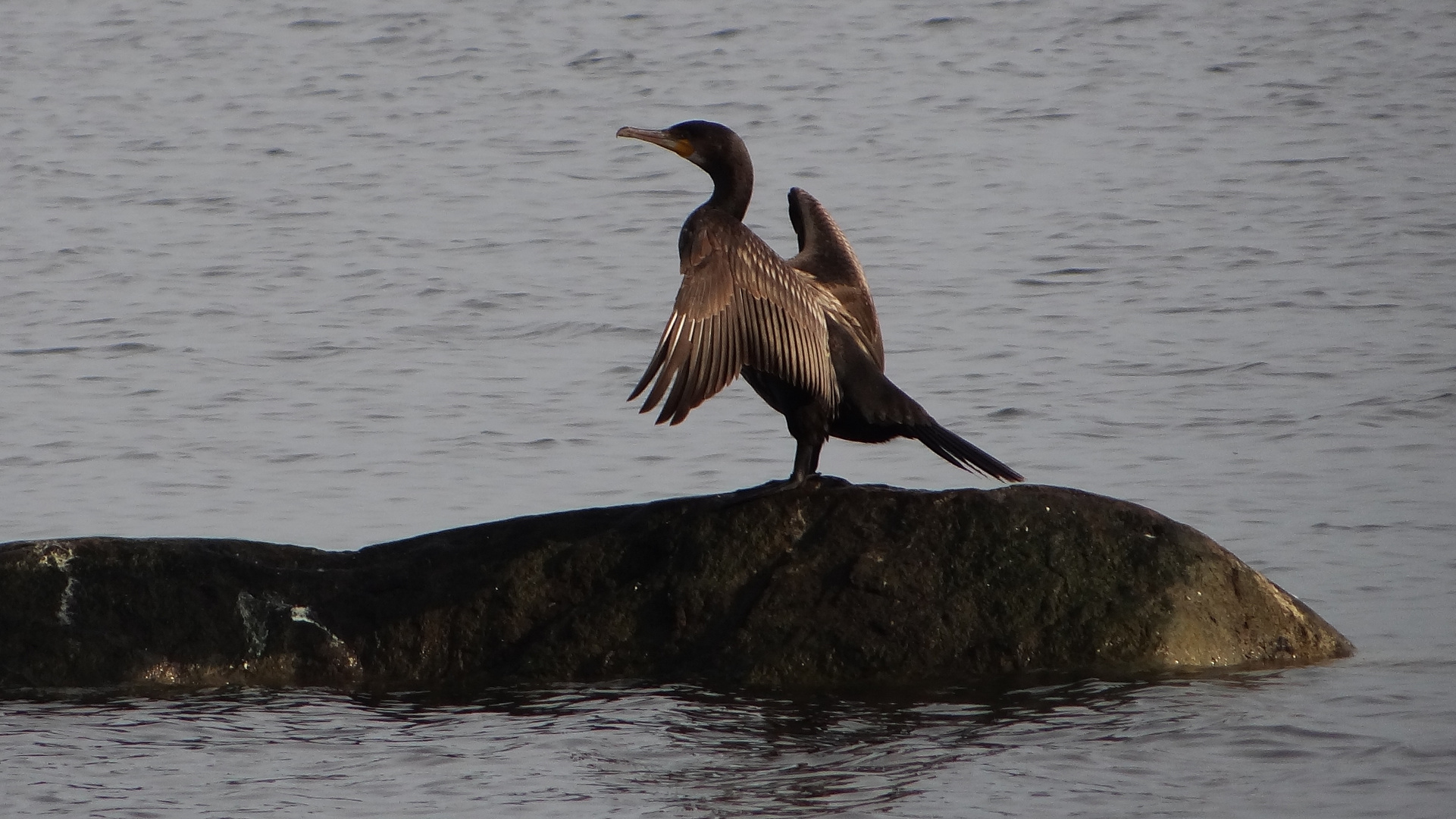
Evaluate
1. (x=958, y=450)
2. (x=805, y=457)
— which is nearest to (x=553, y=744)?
(x=805, y=457)

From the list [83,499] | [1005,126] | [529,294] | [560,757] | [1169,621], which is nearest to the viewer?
[560,757]

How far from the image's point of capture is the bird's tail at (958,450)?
18.2 feet

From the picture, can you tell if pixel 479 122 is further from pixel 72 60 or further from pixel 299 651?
pixel 299 651

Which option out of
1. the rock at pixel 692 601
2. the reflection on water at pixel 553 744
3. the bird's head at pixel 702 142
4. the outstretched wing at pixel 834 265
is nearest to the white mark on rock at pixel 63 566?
the rock at pixel 692 601

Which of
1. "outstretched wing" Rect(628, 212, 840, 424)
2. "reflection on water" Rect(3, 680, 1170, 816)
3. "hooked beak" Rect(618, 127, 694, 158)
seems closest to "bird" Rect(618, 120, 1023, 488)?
"outstretched wing" Rect(628, 212, 840, 424)

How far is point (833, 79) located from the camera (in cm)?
1798

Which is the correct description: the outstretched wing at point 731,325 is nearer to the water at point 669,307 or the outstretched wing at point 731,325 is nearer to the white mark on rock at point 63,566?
the water at point 669,307

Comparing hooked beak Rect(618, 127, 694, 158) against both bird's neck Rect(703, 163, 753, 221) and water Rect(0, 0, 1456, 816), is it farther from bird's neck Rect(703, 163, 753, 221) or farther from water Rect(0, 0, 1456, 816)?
water Rect(0, 0, 1456, 816)

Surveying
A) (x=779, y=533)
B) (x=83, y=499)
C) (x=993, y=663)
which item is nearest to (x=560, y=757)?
(x=779, y=533)

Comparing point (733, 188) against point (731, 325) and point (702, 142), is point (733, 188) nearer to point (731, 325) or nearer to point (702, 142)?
point (702, 142)

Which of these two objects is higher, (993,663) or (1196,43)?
(1196,43)

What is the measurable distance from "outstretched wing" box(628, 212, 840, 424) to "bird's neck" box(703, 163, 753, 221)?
0.41 meters

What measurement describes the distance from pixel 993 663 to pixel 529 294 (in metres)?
6.71

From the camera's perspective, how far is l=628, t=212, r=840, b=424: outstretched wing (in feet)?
17.2
